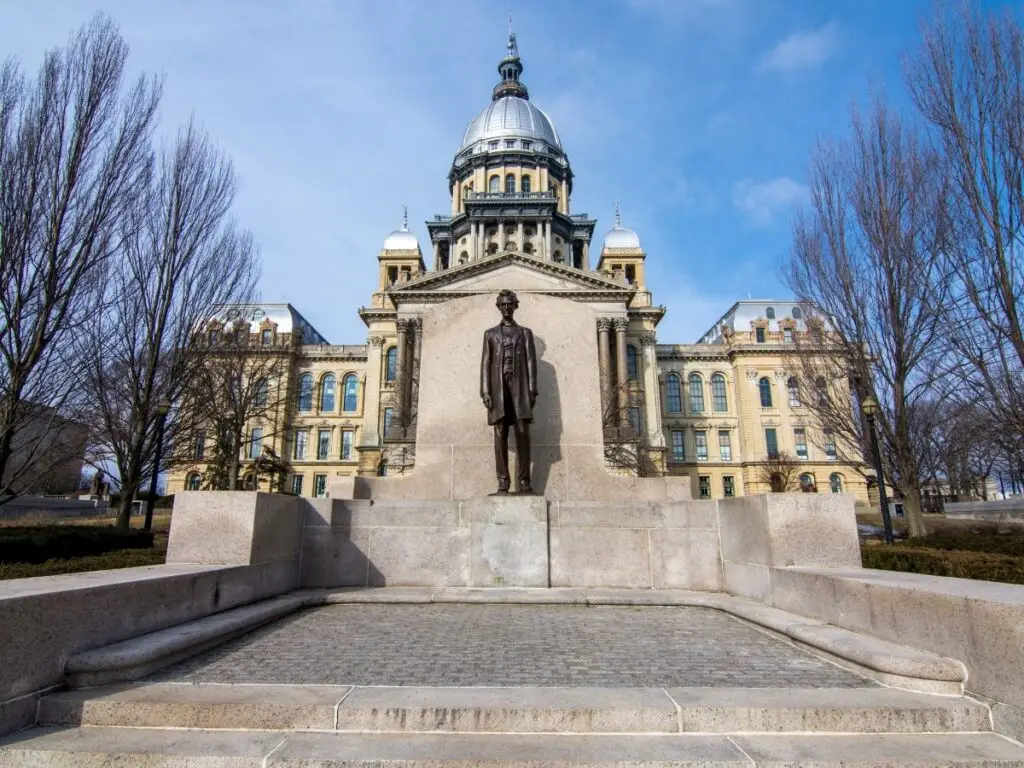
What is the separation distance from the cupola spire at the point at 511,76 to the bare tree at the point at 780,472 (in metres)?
61.4

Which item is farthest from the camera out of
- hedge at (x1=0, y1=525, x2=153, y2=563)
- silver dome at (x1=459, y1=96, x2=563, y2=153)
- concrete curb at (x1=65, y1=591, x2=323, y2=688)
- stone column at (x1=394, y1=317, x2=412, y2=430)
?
silver dome at (x1=459, y1=96, x2=563, y2=153)

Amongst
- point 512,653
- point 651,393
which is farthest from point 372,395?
point 512,653

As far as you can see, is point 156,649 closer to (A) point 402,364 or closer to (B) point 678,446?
(A) point 402,364

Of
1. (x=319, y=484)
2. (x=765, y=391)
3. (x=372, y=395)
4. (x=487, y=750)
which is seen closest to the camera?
(x=487, y=750)

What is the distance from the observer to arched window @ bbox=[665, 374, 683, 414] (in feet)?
202

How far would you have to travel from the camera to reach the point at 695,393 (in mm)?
61781

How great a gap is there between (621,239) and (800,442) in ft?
98.1

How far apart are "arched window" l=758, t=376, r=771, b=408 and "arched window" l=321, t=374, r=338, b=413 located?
151ft

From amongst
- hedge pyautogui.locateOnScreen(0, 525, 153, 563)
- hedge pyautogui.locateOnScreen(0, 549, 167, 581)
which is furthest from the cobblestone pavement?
hedge pyautogui.locateOnScreen(0, 525, 153, 563)

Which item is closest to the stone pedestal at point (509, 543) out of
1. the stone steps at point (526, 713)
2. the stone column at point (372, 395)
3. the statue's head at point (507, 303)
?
the statue's head at point (507, 303)

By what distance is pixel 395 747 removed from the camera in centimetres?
268

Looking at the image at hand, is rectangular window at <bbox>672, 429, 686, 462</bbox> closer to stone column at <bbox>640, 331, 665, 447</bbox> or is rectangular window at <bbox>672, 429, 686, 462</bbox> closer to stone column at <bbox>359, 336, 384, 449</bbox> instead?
stone column at <bbox>640, 331, 665, 447</bbox>

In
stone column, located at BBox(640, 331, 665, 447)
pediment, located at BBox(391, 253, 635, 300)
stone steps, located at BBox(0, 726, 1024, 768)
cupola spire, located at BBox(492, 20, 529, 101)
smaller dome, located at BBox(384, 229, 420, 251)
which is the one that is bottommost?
stone steps, located at BBox(0, 726, 1024, 768)

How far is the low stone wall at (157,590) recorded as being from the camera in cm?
310
